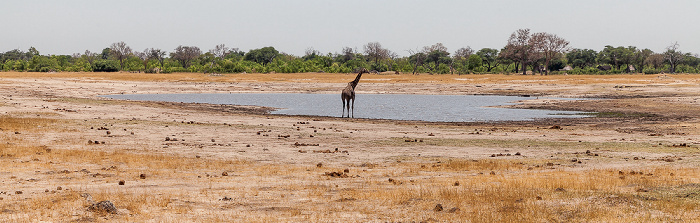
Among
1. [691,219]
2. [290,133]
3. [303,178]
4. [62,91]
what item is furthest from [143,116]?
[62,91]

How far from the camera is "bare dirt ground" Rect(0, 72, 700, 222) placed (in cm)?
1151

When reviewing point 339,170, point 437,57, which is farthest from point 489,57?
point 339,170

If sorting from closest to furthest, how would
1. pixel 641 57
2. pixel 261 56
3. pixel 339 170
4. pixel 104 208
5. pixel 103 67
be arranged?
pixel 104 208
pixel 339 170
pixel 103 67
pixel 641 57
pixel 261 56

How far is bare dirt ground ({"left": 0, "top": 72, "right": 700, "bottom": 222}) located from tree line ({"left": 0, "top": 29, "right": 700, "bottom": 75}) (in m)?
98.2

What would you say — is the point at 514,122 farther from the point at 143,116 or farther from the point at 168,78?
the point at 168,78

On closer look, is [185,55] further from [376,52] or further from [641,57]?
[641,57]

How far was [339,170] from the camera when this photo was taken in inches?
667

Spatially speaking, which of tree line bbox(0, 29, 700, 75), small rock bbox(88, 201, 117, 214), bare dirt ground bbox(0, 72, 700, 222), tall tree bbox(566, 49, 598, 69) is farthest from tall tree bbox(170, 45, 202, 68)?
small rock bbox(88, 201, 117, 214)

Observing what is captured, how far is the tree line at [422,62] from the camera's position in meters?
134

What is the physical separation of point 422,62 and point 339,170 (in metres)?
158

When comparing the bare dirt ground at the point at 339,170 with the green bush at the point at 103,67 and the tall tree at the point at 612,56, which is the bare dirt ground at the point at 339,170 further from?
the tall tree at the point at 612,56

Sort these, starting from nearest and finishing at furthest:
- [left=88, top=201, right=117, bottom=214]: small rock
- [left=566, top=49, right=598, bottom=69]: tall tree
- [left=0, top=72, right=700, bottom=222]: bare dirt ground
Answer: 1. [left=88, top=201, right=117, bottom=214]: small rock
2. [left=0, top=72, right=700, bottom=222]: bare dirt ground
3. [left=566, top=49, right=598, bottom=69]: tall tree

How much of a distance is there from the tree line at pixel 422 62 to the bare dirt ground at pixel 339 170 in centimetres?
9817

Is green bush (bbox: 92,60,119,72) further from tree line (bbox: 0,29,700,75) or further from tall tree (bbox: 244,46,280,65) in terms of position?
tall tree (bbox: 244,46,280,65)
